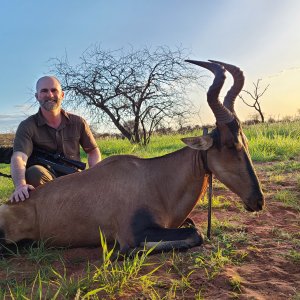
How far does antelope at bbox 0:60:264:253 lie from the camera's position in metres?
3.97

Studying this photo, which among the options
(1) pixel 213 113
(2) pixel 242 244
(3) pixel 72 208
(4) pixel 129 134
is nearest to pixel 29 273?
(3) pixel 72 208

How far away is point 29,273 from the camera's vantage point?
3.63 metres

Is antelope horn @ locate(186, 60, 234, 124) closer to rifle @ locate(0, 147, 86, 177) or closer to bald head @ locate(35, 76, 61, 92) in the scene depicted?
rifle @ locate(0, 147, 86, 177)

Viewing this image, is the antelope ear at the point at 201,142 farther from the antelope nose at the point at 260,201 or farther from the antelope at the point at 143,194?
the antelope nose at the point at 260,201

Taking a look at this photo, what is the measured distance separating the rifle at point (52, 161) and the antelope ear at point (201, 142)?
5.78 ft

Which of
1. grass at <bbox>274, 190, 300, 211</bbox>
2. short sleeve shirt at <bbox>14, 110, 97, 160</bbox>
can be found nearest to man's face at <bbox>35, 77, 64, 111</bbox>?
short sleeve shirt at <bbox>14, 110, 97, 160</bbox>

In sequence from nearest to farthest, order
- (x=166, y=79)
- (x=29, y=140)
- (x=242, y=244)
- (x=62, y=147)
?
(x=242, y=244), (x=29, y=140), (x=62, y=147), (x=166, y=79)

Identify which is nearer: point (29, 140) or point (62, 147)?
point (29, 140)

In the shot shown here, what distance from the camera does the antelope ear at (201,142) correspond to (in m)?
4.03

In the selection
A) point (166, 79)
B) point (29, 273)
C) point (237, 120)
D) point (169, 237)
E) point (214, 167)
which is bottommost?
point (29, 273)

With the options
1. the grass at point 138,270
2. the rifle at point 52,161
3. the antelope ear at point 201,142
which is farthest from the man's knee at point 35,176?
the antelope ear at point 201,142

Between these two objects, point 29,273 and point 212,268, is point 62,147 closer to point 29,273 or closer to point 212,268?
point 29,273

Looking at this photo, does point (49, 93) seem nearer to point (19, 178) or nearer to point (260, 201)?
point (19, 178)

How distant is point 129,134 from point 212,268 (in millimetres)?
13962
